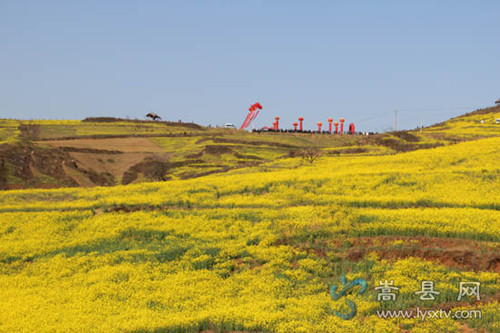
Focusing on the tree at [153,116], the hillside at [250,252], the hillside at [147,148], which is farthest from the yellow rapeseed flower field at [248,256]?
the tree at [153,116]

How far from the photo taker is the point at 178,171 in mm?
61594

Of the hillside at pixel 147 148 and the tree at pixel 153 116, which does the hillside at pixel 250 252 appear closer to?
the hillside at pixel 147 148

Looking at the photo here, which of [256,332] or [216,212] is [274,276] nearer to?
[256,332]

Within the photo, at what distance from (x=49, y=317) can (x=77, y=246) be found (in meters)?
7.02

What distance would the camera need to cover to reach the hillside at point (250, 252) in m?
14.1

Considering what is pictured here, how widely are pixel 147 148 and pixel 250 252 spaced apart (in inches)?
2451

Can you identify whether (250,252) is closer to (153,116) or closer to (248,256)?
(248,256)

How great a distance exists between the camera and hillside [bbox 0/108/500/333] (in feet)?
46.2

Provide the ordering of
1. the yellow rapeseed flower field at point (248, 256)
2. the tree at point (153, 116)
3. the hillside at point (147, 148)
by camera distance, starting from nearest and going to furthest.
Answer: the yellow rapeseed flower field at point (248, 256), the hillside at point (147, 148), the tree at point (153, 116)

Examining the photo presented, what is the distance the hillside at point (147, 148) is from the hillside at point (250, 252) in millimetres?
13355

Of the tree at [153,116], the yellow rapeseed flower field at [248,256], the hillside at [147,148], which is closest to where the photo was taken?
the yellow rapeseed flower field at [248,256]

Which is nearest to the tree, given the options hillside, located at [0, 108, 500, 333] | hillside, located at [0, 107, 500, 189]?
hillside, located at [0, 107, 500, 189]

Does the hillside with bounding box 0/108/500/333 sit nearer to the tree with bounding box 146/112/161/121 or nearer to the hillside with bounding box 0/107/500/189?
the hillside with bounding box 0/107/500/189

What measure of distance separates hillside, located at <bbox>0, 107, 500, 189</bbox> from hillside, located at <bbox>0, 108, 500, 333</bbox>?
13.4 metres
